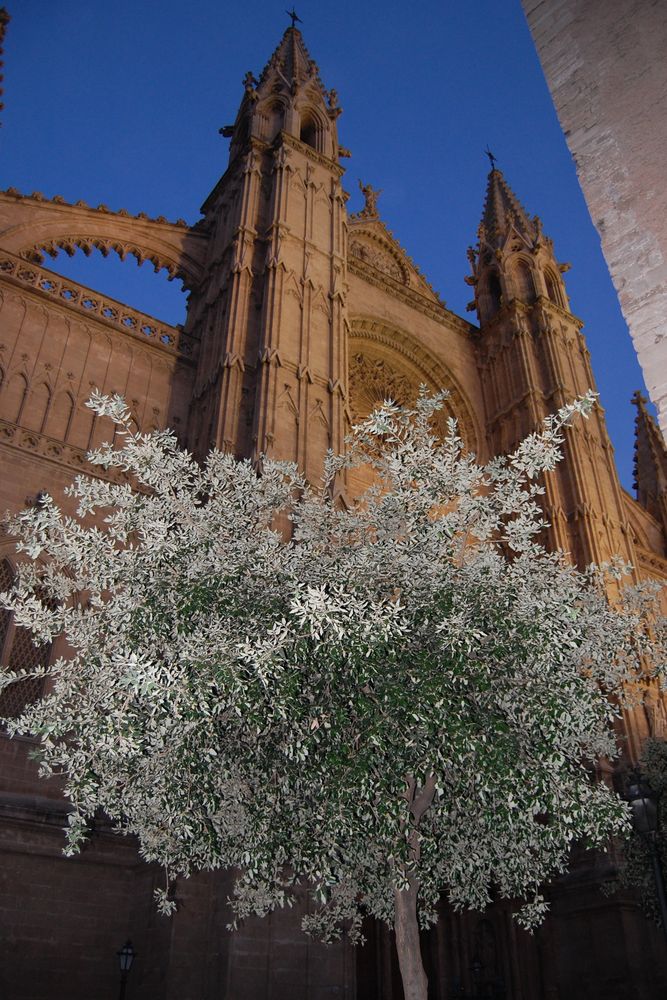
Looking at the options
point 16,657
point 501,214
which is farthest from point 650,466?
point 16,657

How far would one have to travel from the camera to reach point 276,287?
17.0m

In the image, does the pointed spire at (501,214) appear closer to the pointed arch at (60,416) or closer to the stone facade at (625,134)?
the pointed arch at (60,416)

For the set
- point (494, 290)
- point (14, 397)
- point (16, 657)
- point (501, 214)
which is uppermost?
point (501, 214)

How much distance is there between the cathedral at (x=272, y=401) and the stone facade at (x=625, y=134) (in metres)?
10.2

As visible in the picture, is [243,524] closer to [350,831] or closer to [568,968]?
[350,831]

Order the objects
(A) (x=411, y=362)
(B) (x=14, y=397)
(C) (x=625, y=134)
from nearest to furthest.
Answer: (C) (x=625, y=134)
(B) (x=14, y=397)
(A) (x=411, y=362)

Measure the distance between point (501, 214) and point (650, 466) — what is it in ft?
35.5

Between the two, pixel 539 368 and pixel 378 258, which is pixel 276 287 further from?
pixel 539 368

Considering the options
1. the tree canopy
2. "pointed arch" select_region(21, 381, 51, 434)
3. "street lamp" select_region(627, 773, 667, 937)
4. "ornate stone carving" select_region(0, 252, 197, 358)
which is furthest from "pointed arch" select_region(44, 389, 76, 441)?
"street lamp" select_region(627, 773, 667, 937)

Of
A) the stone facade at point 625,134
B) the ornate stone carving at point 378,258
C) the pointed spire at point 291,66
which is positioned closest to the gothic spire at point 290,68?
the pointed spire at point 291,66

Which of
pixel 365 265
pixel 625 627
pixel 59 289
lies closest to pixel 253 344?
pixel 59 289

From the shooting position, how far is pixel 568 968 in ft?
48.7

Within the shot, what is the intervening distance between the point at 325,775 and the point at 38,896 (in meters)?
6.28

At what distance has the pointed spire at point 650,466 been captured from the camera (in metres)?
28.3
